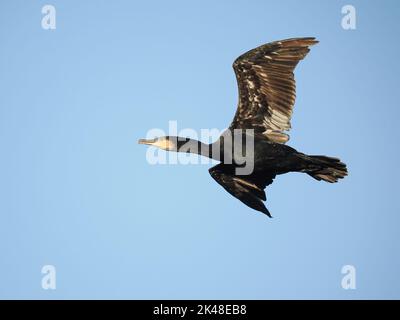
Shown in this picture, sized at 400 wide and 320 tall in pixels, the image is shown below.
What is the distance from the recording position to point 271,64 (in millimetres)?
15609

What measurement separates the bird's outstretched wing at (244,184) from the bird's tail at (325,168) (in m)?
0.95

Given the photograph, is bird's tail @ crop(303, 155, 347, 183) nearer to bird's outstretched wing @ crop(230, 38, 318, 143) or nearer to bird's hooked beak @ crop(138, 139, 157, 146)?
bird's outstretched wing @ crop(230, 38, 318, 143)

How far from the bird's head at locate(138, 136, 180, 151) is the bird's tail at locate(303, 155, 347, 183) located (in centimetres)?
227

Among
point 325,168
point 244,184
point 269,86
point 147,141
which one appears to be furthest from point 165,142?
point 325,168

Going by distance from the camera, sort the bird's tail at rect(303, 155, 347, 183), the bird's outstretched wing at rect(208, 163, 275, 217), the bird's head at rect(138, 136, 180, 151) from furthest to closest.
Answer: the bird's outstretched wing at rect(208, 163, 275, 217), the bird's head at rect(138, 136, 180, 151), the bird's tail at rect(303, 155, 347, 183)

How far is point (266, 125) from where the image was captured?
1606 cm

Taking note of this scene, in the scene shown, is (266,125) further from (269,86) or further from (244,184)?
(244,184)

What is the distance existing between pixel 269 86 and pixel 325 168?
5.60 feet

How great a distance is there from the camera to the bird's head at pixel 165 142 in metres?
15.9

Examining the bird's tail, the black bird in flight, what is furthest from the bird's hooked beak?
the bird's tail

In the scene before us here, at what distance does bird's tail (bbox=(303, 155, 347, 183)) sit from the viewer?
1545 cm

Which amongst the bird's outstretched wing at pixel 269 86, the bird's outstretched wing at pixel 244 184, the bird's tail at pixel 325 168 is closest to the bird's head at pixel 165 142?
the bird's outstretched wing at pixel 269 86
